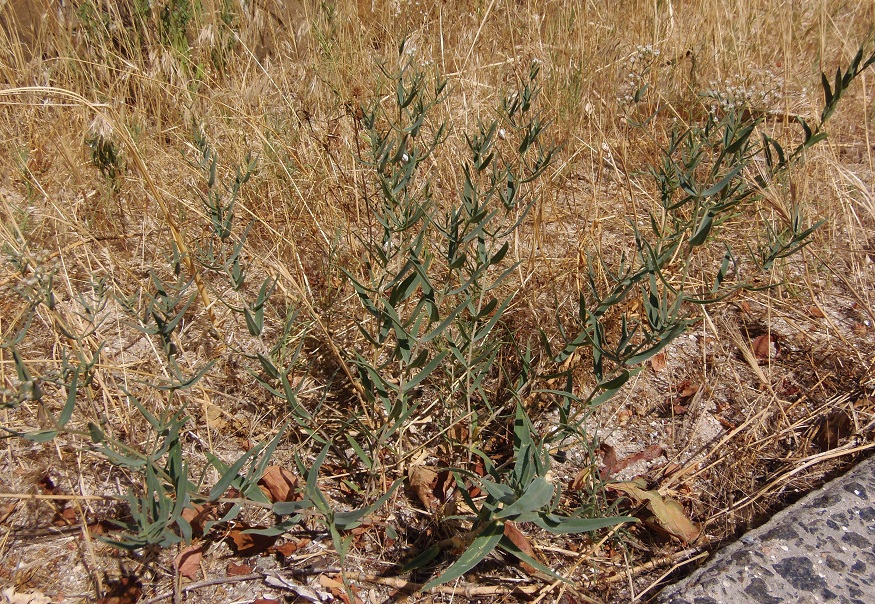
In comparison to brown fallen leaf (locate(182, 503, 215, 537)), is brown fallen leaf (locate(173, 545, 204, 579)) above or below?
below

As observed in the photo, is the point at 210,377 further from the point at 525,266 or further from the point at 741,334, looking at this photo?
the point at 741,334

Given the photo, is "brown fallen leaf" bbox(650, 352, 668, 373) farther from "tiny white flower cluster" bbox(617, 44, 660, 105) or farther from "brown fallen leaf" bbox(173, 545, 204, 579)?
"brown fallen leaf" bbox(173, 545, 204, 579)

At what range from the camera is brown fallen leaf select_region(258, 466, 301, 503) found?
165 centimetres

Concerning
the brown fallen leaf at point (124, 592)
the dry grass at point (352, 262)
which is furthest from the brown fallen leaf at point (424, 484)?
the brown fallen leaf at point (124, 592)

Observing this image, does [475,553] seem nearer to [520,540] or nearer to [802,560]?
[520,540]

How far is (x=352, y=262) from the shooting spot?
7.43ft

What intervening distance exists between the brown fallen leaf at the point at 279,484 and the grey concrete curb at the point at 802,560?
90cm

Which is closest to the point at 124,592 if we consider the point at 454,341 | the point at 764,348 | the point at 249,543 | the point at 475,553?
the point at 249,543

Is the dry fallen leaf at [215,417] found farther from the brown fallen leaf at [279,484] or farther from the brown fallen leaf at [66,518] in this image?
the brown fallen leaf at [66,518]

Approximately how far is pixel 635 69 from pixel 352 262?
1939mm

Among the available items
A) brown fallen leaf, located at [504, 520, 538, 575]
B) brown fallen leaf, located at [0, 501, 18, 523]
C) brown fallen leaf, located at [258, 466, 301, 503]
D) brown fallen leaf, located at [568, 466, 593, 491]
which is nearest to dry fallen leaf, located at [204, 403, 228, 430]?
brown fallen leaf, located at [258, 466, 301, 503]

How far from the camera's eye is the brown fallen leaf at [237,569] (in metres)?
1.55

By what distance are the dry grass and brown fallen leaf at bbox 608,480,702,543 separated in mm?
30

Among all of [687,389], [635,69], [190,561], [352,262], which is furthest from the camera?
[635,69]
